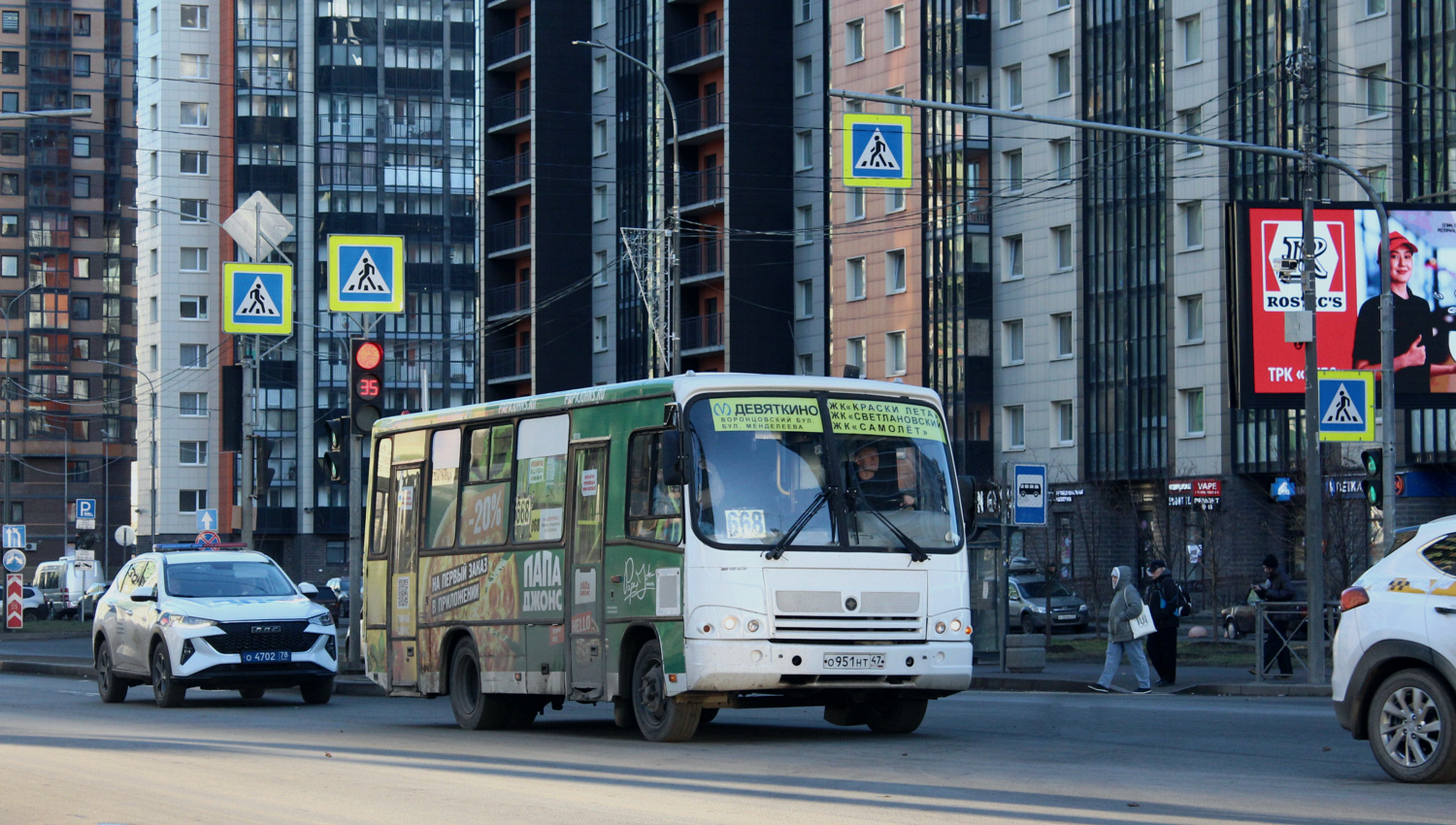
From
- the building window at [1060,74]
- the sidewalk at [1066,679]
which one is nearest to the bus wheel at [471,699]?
the sidewalk at [1066,679]

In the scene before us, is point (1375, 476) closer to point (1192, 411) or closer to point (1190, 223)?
point (1192, 411)

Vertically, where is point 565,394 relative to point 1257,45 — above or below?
below

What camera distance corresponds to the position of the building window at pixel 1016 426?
69125 mm

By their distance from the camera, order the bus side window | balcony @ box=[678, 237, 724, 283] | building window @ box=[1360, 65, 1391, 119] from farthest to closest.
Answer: balcony @ box=[678, 237, 724, 283]
building window @ box=[1360, 65, 1391, 119]
the bus side window

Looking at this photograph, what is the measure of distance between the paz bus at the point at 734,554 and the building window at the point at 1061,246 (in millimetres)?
50267

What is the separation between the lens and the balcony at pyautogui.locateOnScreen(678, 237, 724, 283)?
77938 mm

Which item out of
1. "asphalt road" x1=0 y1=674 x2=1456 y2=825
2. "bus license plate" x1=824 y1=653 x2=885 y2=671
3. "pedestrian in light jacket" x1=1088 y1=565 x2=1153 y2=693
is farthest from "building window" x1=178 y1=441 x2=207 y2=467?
"bus license plate" x1=824 y1=653 x2=885 y2=671

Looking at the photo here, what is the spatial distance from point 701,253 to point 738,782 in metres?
66.1

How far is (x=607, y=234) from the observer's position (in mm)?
84875

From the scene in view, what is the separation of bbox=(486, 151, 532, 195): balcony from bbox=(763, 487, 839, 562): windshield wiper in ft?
234

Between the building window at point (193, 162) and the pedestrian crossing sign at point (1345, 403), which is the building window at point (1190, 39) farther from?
the building window at point (193, 162)

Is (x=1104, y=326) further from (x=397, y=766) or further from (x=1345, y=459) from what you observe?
(x=397, y=766)

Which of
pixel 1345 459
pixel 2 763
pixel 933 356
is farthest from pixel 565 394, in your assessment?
pixel 933 356

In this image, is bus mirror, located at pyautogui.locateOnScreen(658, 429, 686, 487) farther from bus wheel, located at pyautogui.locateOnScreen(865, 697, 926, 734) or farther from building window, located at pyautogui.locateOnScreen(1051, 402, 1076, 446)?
building window, located at pyautogui.locateOnScreen(1051, 402, 1076, 446)
